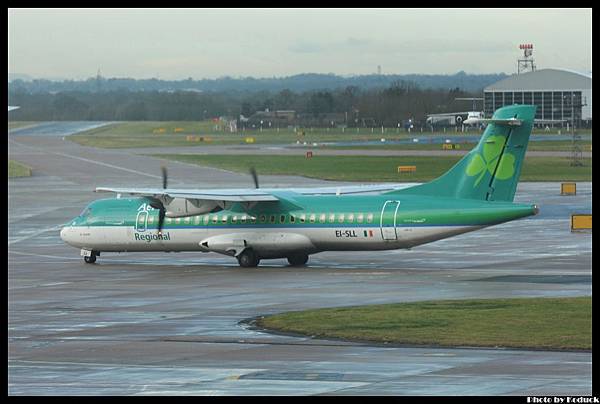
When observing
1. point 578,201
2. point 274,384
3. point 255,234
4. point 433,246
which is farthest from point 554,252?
point 274,384

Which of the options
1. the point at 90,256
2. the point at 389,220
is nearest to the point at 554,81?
the point at 90,256

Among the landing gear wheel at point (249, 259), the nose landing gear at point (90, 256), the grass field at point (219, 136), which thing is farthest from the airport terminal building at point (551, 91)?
the landing gear wheel at point (249, 259)

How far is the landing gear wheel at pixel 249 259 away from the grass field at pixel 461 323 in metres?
12.2

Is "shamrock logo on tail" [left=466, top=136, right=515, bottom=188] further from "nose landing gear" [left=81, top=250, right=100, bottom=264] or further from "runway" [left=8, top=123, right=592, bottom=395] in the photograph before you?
"nose landing gear" [left=81, top=250, right=100, bottom=264]

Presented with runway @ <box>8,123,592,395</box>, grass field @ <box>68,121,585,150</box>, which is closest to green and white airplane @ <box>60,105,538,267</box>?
runway @ <box>8,123,592,395</box>

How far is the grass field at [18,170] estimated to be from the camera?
100 meters

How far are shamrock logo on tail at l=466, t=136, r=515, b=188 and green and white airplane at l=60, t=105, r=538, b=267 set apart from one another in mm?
33

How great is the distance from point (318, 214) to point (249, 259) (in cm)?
328

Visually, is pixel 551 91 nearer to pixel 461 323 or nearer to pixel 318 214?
pixel 318 214

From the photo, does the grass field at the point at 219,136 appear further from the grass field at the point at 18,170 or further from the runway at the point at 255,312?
the runway at the point at 255,312

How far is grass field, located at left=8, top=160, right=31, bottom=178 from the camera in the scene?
100375mm

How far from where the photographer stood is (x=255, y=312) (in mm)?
33312

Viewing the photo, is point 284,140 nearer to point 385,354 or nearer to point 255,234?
point 255,234

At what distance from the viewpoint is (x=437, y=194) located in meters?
42.7
